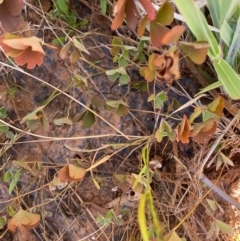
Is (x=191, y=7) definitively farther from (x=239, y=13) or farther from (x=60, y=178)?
(x=60, y=178)

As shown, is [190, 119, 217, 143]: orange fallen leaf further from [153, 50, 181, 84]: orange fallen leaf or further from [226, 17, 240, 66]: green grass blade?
[153, 50, 181, 84]: orange fallen leaf

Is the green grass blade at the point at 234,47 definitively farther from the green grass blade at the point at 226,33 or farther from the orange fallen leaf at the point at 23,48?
the orange fallen leaf at the point at 23,48

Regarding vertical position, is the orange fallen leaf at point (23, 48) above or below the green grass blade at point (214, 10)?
above

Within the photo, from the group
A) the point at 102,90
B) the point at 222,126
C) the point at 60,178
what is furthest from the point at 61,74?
the point at 222,126

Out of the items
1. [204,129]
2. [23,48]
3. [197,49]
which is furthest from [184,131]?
[23,48]

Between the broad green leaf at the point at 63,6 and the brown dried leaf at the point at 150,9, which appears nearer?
the brown dried leaf at the point at 150,9

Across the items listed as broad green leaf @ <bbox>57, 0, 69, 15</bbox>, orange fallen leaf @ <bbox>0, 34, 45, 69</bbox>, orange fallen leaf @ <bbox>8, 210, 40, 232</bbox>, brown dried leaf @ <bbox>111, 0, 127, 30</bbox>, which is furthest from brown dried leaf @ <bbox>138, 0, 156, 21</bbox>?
orange fallen leaf @ <bbox>8, 210, 40, 232</bbox>

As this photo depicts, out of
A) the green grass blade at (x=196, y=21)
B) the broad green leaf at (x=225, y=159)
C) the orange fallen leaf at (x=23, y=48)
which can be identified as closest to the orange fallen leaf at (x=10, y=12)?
the orange fallen leaf at (x=23, y=48)
